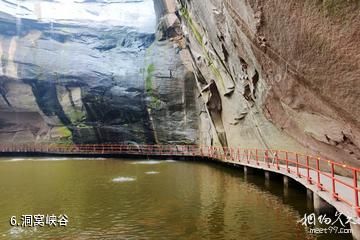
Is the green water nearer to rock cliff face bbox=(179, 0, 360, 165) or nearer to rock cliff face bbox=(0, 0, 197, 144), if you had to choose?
rock cliff face bbox=(179, 0, 360, 165)

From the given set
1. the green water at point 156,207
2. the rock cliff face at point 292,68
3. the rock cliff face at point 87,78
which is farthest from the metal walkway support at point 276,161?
the rock cliff face at point 87,78

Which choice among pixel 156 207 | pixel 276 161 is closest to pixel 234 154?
pixel 276 161

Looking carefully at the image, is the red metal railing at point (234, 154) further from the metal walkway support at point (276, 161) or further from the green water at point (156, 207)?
the green water at point (156, 207)

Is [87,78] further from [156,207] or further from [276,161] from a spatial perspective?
[156,207]

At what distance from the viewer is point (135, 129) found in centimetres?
3831

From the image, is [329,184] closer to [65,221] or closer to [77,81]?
[65,221]

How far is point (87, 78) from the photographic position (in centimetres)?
4044

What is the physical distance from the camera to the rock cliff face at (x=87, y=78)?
3766 cm

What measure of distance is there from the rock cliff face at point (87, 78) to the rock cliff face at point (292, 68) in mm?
13704

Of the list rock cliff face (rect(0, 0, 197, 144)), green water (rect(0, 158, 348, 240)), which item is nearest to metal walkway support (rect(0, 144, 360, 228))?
green water (rect(0, 158, 348, 240))

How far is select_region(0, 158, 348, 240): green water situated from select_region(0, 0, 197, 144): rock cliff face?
1862 centimetres

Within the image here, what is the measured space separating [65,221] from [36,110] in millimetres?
34356

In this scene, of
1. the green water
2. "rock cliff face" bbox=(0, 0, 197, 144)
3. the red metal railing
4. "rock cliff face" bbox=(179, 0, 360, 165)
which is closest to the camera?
the green water

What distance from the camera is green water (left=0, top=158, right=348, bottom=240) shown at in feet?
30.7
